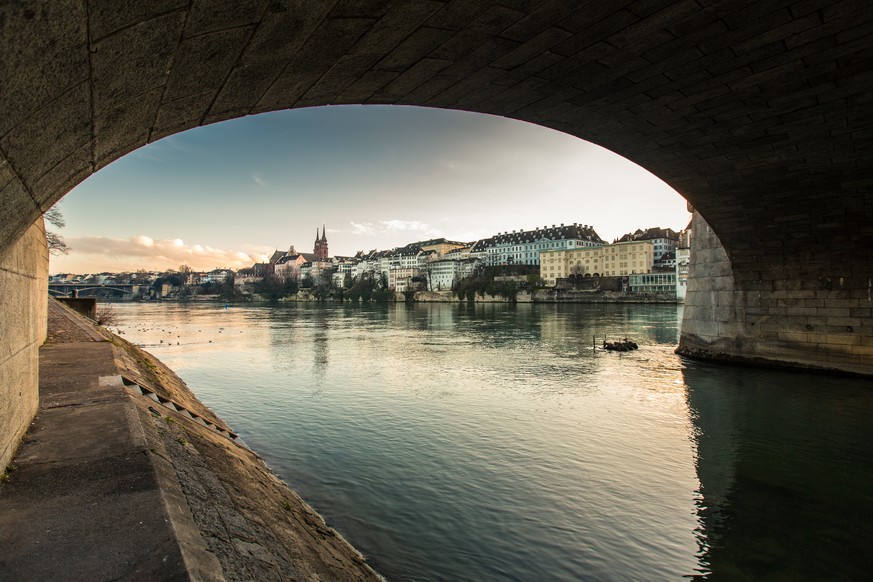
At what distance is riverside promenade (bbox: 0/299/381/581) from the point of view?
120 inches

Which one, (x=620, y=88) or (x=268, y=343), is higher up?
(x=620, y=88)

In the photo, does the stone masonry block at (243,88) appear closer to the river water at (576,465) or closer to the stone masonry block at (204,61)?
the stone masonry block at (204,61)

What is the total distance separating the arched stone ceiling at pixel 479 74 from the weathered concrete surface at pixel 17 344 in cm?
111

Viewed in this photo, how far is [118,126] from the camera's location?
3.19 metres

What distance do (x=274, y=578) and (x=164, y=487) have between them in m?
1.23

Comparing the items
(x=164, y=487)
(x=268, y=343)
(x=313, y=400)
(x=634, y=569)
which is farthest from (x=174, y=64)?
(x=268, y=343)

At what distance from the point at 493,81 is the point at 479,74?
415 mm

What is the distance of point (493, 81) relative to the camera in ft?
20.8

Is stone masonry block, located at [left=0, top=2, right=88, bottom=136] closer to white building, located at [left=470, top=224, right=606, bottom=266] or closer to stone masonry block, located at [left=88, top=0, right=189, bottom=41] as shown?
stone masonry block, located at [left=88, top=0, right=189, bottom=41]

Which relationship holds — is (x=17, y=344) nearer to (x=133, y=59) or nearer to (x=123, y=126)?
(x=123, y=126)

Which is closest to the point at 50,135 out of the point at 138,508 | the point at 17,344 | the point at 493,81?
the point at 138,508

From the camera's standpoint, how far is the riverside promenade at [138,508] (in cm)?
305

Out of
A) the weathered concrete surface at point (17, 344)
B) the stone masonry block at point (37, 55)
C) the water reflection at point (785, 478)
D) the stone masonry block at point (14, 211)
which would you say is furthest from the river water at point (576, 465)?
the stone masonry block at point (37, 55)

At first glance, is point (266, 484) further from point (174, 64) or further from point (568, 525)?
point (174, 64)
